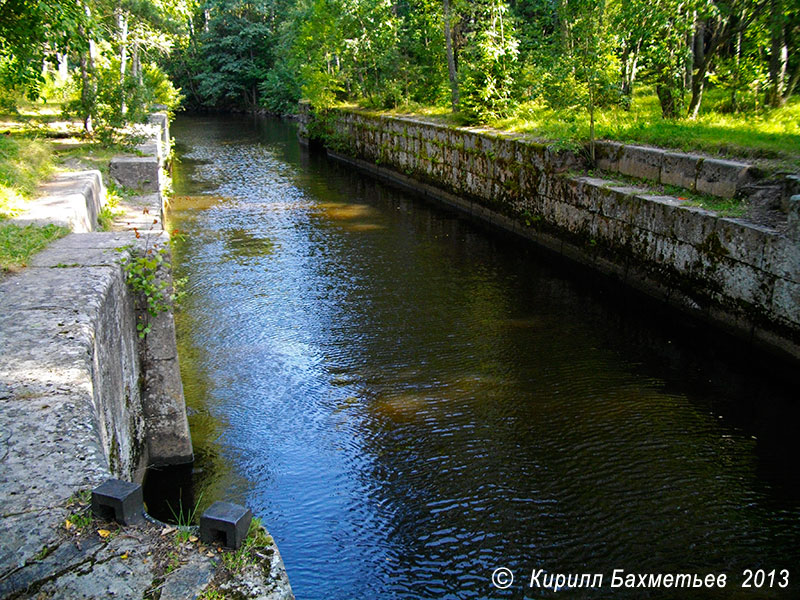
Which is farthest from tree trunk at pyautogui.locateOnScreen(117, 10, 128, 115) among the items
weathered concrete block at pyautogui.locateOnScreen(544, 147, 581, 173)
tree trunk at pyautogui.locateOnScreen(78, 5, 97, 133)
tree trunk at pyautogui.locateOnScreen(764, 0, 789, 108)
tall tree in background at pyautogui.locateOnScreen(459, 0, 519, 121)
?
tree trunk at pyautogui.locateOnScreen(764, 0, 789, 108)

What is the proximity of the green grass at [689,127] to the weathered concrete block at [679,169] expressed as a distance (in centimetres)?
48

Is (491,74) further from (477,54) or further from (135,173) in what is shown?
(135,173)

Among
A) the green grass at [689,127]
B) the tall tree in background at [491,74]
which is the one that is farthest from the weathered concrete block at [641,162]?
the tall tree in background at [491,74]

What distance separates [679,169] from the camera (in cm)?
1071

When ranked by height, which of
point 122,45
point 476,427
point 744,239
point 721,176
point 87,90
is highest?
point 122,45

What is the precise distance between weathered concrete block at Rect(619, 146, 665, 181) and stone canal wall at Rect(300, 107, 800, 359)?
0.03 m

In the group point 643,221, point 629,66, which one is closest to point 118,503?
point 643,221

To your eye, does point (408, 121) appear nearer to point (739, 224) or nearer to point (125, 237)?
point (739, 224)

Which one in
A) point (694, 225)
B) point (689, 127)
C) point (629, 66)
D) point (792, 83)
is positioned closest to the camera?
point (694, 225)

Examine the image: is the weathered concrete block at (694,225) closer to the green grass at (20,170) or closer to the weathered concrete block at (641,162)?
the weathered concrete block at (641,162)

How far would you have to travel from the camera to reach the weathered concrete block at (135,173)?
10.7 meters

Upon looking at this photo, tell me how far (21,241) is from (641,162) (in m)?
9.41

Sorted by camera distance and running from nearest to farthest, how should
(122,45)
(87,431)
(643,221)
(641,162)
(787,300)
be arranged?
(87,431) → (787,300) → (643,221) → (641,162) → (122,45)

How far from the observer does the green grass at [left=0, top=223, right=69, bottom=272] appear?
216 inches
